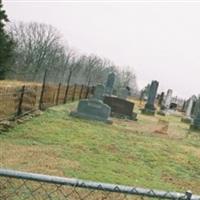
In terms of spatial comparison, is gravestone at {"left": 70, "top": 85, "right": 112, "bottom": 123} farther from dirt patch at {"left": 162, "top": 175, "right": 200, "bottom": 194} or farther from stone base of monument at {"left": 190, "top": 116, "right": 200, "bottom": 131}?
dirt patch at {"left": 162, "top": 175, "right": 200, "bottom": 194}

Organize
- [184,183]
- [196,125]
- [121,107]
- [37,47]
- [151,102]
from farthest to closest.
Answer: [37,47] → [151,102] → [196,125] → [121,107] → [184,183]

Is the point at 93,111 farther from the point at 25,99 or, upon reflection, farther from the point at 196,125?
the point at 196,125

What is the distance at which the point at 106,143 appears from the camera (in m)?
13.7

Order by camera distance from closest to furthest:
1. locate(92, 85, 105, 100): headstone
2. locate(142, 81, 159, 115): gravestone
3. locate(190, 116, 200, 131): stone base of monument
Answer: locate(92, 85, 105, 100): headstone, locate(190, 116, 200, 131): stone base of monument, locate(142, 81, 159, 115): gravestone

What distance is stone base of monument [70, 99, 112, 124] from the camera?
1986 centimetres

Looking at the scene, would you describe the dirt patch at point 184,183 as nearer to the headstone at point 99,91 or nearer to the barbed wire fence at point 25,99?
the barbed wire fence at point 25,99

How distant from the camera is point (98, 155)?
11227mm

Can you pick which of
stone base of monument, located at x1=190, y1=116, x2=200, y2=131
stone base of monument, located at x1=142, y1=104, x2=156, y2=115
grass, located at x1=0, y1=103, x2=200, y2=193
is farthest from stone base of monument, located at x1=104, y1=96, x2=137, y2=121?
grass, located at x1=0, y1=103, x2=200, y2=193

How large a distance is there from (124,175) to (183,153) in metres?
6.06

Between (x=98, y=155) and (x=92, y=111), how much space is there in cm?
889

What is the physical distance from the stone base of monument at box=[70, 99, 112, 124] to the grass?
8.40 ft

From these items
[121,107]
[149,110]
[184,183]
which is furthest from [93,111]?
[149,110]

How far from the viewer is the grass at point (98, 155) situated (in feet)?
29.5

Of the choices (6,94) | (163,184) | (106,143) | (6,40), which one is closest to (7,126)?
(6,94)
